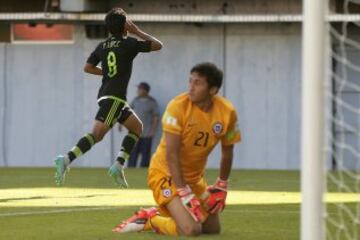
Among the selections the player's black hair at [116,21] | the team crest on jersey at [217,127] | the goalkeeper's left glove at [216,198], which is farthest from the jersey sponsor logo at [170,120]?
the player's black hair at [116,21]

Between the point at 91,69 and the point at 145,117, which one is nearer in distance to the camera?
the point at 91,69

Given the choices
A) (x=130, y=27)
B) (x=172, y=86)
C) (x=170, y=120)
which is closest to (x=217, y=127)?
(x=170, y=120)

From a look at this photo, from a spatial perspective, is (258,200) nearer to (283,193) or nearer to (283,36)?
(283,193)

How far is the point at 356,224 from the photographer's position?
1171 centimetres

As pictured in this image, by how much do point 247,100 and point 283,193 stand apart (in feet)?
41.8

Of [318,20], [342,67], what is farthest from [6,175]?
[318,20]

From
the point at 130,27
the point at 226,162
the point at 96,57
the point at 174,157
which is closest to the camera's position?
the point at 174,157

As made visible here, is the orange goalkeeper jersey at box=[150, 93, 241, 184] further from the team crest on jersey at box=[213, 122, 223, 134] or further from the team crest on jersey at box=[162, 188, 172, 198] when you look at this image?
the team crest on jersey at box=[162, 188, 172, 198]

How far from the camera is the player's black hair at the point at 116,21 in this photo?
15.9 meters

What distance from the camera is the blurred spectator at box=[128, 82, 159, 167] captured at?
29422 millimetres

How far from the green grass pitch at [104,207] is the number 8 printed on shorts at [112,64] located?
5.35 ft

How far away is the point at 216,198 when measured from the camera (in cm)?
1091

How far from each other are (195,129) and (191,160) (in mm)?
316

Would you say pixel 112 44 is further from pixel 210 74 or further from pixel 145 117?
pixel 145 117
